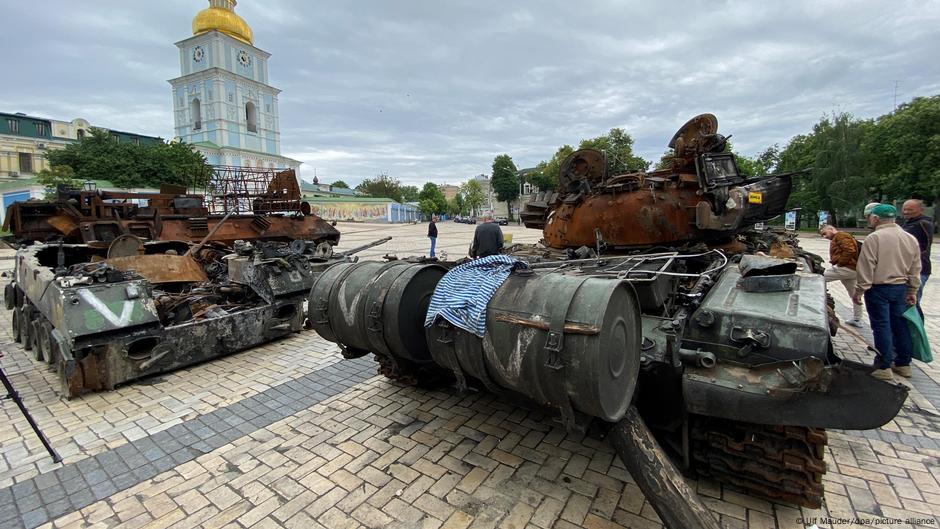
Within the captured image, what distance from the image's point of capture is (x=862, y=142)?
3192 cm

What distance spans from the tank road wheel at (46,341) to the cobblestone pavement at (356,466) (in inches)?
26.9

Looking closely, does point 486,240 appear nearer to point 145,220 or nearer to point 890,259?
point 890,259

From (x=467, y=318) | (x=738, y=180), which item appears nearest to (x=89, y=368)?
(x=467, y=318)

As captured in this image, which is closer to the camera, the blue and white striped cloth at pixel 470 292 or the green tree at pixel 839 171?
the blue and white striped cloth at pixel 470 292

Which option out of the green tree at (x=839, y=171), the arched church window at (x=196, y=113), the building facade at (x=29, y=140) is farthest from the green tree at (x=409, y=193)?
the green tree at (x=839, y=171)

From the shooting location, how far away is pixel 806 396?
2264 millimetres

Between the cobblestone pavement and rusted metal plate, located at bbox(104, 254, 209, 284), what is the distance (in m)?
2.00

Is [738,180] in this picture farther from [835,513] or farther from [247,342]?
[247,342]

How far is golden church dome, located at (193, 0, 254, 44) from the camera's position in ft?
161

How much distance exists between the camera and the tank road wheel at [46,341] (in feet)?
17.0

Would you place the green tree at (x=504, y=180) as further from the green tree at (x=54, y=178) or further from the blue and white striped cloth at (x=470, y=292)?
the blue and white striped cloth at (x=470, y=292)

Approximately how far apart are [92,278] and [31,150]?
59264 millimetres

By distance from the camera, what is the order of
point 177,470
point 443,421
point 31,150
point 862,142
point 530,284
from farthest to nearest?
point 31,150 < point 862,142 < point 443,421 < point 177,470 < point 530,284

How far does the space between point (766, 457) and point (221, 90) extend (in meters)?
57.9
